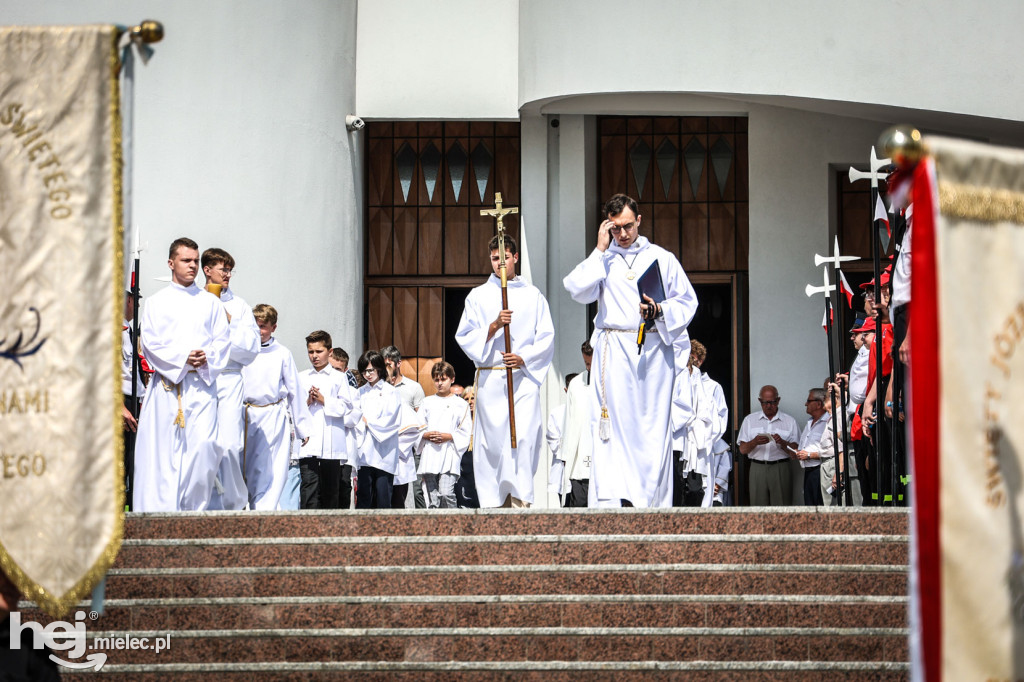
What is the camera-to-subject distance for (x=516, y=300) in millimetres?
11055

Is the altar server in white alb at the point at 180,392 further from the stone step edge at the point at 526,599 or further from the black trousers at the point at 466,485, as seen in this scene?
the black trousers at the point at 466,485

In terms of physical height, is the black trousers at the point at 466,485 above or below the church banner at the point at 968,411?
below

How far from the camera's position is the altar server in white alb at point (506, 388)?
10836 mm

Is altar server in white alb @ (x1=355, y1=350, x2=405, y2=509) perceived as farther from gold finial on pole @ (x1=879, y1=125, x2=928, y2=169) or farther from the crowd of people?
gold finial on pole @ (x1=879, y1=125, x2=928, y2=169)

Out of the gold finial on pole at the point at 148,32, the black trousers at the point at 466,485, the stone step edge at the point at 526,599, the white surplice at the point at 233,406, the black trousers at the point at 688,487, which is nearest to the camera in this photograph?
the gold finial on pole at the point at 148,32

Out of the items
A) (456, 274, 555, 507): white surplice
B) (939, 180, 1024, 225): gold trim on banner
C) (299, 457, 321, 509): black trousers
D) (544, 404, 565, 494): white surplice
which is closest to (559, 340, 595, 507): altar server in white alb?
(544, 404, 565, 494): white surplice

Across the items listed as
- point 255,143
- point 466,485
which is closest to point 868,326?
point 466,485

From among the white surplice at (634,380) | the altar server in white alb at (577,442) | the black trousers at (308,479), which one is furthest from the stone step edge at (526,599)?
the altar server in white alb at (577,442)

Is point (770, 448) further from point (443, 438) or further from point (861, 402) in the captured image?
point (861, 402)

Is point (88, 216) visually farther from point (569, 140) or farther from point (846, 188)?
point (846, 188)

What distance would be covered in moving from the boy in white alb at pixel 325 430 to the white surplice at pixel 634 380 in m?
3.23

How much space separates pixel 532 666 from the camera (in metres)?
6.92

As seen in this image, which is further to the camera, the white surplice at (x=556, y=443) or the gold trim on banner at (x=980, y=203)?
the white surplice at (x=556, y=443)

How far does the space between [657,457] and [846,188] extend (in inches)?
324
